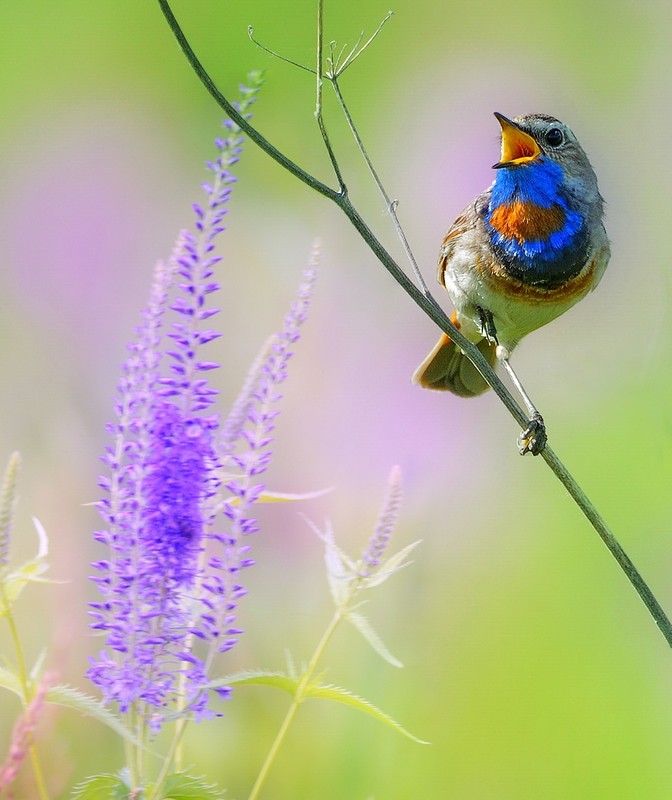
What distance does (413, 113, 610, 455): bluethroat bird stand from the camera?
1.08 m

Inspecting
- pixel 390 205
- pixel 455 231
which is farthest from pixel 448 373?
pixel 390 205

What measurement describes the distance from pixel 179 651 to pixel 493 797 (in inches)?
26.0

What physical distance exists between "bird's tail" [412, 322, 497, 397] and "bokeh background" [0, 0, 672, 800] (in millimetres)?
36

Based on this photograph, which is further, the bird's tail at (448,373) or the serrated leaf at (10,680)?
the bird's tail at (448,373)

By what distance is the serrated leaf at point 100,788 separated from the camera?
53cm

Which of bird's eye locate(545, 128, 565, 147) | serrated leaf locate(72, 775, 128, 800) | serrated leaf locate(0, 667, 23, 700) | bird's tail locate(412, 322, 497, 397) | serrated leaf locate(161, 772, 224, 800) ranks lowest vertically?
serrated leaf locate(72, 775, 128, 800)

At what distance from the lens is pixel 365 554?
23.6 inches

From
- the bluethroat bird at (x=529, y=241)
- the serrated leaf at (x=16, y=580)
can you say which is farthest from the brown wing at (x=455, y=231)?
the serrated leaf at (x=16, y=580)

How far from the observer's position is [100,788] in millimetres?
551

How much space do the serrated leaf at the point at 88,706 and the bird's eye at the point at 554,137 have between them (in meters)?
0.82

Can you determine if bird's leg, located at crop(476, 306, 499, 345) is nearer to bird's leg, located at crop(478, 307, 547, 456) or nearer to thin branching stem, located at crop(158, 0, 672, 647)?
bird's leg, located at crop(478, 307, 547, 456)

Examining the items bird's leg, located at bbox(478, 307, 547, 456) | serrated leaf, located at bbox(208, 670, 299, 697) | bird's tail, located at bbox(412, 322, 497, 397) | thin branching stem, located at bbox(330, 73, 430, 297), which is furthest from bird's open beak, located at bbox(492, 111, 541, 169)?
serrated leaf, located at bbox(208, 670, 299, 697)

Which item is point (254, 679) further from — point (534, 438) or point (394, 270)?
point (534, 438)

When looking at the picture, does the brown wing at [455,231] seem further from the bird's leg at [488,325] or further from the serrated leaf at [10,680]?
the serrated leaf at [10,680]
